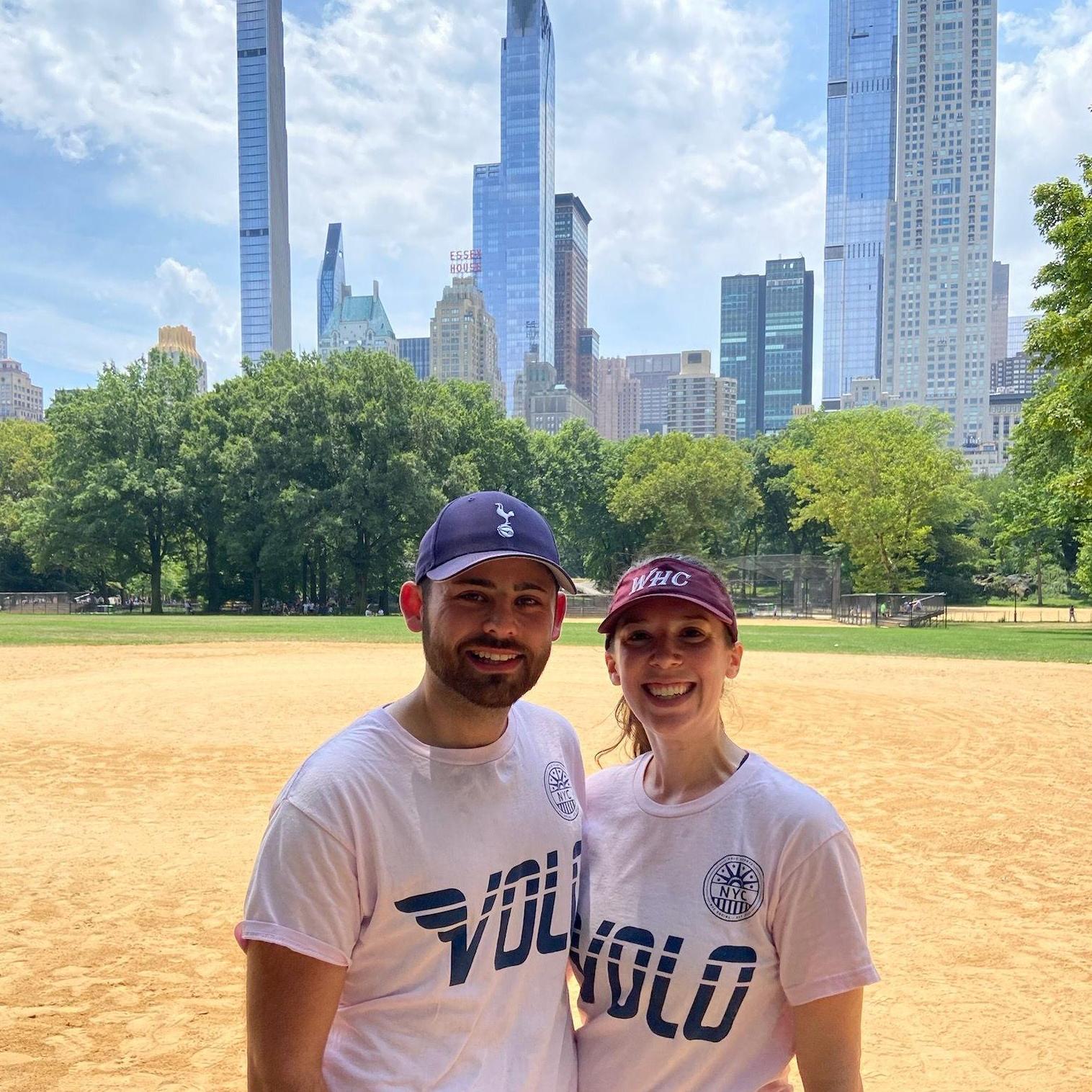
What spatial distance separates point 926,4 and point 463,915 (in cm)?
23319

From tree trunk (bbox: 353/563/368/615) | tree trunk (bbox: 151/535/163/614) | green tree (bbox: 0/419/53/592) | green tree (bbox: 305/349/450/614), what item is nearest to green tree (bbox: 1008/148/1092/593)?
green tree (bbox: 305/349/450/614)

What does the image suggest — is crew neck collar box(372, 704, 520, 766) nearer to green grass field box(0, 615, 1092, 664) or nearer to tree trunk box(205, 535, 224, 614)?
green grass field box(0, 615, 1092, 664)

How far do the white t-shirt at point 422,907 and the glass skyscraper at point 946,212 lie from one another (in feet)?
660

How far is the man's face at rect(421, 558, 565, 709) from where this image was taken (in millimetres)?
2230

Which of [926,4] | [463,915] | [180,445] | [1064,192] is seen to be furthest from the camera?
[926,4]

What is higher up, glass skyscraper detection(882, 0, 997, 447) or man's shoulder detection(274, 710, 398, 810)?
glass skyscraper detection(882, 0, 997, 447)

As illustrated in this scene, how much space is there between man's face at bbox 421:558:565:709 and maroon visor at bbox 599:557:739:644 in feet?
0.66

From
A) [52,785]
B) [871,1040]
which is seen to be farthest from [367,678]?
[871,1040]

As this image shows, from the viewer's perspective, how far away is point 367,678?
62.6 ft

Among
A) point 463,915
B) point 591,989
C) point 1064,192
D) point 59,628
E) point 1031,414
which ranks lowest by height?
point 59,628

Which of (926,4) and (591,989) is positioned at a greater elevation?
(926,4)

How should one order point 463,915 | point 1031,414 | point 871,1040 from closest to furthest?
point 463,915
point 871,1040
point 1031,414

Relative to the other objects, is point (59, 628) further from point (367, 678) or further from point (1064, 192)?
point (1064, 192)

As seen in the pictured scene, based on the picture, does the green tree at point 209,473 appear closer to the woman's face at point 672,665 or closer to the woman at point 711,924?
the woman's face at point 672,665
